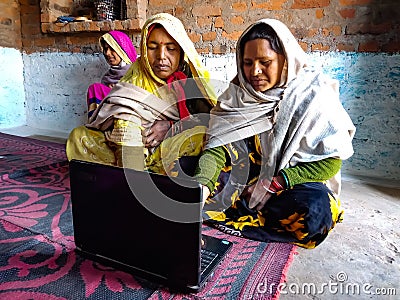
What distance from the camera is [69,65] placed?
307cm

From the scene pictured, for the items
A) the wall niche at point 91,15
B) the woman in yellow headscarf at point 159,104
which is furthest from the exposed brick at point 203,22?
the woman in yellow headscarf at point 159,104

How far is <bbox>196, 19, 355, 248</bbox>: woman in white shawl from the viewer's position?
1172mm

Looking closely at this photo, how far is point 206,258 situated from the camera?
3.53ft

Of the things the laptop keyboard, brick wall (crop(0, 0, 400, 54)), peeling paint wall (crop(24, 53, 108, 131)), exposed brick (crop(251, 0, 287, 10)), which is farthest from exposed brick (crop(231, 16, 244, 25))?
the laptop keyboard

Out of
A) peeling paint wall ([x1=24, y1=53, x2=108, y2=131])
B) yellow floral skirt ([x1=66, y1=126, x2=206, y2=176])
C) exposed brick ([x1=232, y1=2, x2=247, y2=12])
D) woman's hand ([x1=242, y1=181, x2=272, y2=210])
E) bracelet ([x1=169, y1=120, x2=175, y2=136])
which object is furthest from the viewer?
peeling paint wall ([x1=24, y1=53, x2=108, y2=131])

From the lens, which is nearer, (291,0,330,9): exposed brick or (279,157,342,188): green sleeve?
(279,157,342,188): green sleeve

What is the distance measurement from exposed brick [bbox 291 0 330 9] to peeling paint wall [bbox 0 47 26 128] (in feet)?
9.41

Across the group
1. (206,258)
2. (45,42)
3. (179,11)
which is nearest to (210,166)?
(206,258)

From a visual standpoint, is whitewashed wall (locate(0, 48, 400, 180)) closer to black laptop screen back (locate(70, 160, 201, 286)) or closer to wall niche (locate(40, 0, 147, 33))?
wall niche (locate(40, 0, 147, 33))

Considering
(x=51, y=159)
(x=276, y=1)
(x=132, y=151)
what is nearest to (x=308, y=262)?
(x=132, y=151)

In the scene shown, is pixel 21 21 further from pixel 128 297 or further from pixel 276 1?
pixel 128 297

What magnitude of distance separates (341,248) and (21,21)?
364 centimetres

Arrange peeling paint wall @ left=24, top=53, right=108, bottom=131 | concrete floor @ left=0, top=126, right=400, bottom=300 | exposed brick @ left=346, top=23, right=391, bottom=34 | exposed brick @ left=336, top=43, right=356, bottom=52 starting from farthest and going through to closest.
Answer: peeling paint wall @ left=24, top=53, right=108, bottom=131 → exposed brick @ left=336, top=43, right=356, bottom=52 → exposed brick @ left=346, top=23, right=391, bottom=34 → concrete floor @ left=0, top=126, right=400, bottom=300

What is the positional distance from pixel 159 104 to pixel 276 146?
65cm
